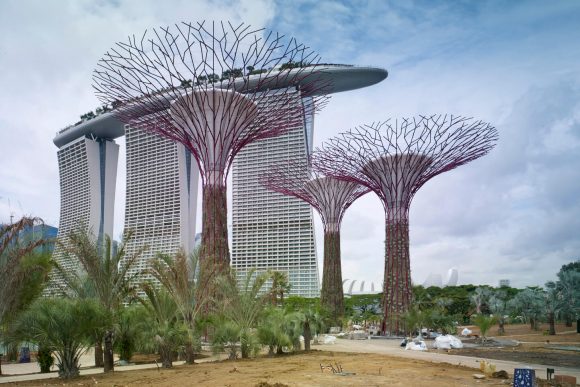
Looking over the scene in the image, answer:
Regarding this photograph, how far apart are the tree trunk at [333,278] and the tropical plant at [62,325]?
21887 millimetres

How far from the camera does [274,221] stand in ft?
216

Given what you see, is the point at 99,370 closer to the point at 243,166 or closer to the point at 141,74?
the point at 141,74

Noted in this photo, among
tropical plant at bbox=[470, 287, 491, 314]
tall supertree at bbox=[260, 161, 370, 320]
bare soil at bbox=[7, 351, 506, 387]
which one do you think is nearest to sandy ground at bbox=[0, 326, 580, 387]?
bare soil at bbox=[7, 351, 506, 387]

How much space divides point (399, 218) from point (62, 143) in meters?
72.5

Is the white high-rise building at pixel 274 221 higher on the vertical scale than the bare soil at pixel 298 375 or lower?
higher

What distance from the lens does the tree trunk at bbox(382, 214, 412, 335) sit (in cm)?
2823

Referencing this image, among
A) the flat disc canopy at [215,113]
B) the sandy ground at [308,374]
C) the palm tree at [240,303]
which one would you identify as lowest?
the sandy ground at [308,374]

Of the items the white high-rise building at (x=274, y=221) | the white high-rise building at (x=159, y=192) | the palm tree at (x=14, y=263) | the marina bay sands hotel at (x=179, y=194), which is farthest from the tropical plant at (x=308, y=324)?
the white high-rise building at (x=159, y=192)

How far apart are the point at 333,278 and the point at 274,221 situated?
3130 cm

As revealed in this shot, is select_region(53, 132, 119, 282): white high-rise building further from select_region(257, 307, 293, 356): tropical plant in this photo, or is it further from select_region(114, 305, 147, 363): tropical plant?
Result: select_region(114, 305, 147, 363): tropical plant

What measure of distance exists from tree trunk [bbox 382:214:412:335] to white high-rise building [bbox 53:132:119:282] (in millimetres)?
58843

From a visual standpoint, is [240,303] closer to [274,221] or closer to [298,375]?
[298,375]

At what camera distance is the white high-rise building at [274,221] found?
6269cm

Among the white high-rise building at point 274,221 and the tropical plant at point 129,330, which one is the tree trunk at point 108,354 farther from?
the white high-rise building at point 274,221
